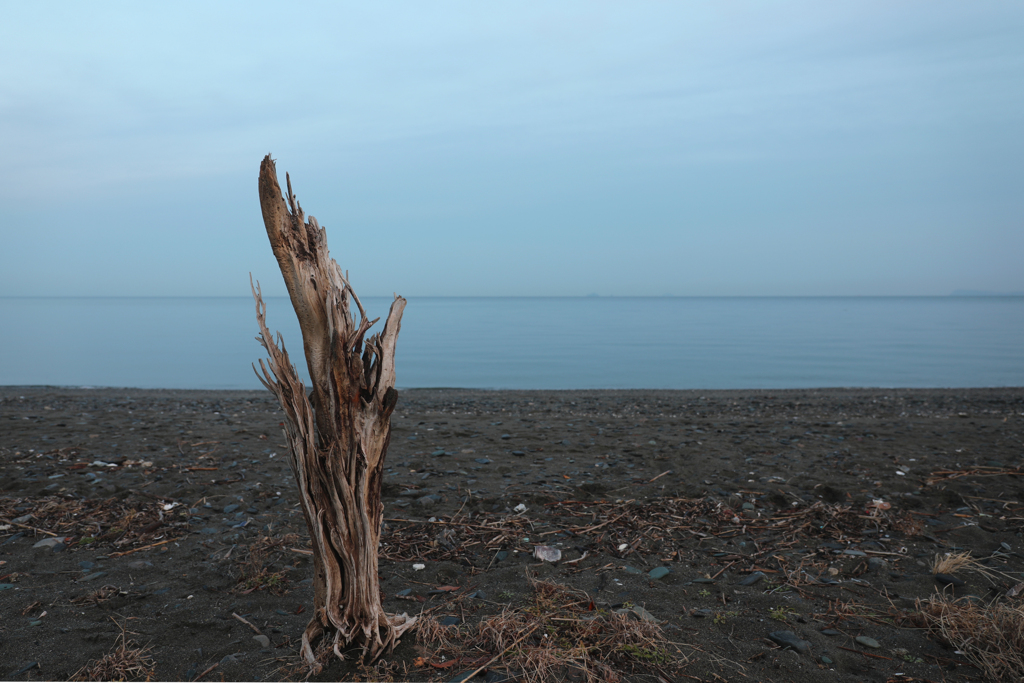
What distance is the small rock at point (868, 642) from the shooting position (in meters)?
4.15

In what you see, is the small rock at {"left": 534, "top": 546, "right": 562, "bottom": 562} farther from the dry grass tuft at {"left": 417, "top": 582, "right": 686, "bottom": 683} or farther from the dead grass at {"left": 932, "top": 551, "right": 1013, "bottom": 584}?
the dead grass at {"left": 932, "top": 551, "right": 1013, "bottom": 584}

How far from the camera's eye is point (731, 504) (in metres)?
6.83

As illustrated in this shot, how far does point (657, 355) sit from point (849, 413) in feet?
74.6

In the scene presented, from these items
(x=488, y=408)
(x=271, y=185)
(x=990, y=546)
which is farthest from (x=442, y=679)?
(x=488, y=408)

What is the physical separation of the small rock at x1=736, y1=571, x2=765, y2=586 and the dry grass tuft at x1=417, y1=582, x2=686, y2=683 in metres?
1.28

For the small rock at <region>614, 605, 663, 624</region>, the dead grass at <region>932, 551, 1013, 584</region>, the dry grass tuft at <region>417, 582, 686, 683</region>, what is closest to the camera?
the dry grass tuft at <region>417, 582, 686, 683</region>

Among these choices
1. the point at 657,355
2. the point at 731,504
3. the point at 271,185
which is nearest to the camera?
the point at 271,185

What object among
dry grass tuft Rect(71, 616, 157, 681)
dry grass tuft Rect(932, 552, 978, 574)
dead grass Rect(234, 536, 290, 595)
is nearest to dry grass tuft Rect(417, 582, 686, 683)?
dead grass Rect(234, 536, 290, 595)

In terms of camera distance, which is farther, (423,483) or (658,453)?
(658,453)

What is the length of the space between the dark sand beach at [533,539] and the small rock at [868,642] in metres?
0.06

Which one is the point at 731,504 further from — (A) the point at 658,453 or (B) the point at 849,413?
(B) the point at 849,413

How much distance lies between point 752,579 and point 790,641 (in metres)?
0.98

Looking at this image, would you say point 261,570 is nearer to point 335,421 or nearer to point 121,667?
point 121,667

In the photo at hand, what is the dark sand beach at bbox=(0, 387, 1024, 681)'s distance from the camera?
13.4ft
